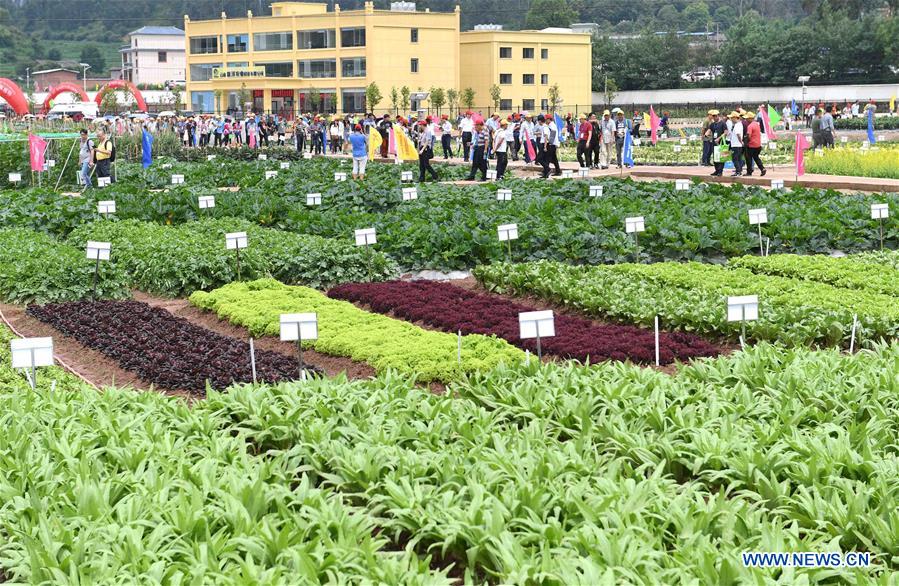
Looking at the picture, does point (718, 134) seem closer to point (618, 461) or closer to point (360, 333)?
point (360, 333)

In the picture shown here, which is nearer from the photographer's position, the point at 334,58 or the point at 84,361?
the point at 84,361

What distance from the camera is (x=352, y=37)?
275ft

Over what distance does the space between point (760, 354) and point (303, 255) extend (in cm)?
854

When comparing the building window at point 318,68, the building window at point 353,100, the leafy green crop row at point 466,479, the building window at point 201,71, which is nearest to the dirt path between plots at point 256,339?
the leafy green crop row at point 466,479

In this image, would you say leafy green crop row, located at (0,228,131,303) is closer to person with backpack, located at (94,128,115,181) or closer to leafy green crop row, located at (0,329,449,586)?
leafy green crop row, located at (0,329,449,586)

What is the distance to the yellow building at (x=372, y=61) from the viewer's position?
83250mm

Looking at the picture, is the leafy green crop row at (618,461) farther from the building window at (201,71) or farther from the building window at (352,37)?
the building window at (201,71)


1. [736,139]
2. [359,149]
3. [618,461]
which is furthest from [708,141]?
[618,461]

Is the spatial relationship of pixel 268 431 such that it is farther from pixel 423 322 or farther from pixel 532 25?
pixel 532 25

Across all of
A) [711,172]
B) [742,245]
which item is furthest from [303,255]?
[711,172]

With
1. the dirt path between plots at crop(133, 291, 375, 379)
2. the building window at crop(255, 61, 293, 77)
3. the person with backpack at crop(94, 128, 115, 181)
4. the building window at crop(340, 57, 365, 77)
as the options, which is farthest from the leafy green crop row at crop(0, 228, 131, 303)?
the building window at crop(255, 61, 293, 77)

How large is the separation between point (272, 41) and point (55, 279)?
246 ft

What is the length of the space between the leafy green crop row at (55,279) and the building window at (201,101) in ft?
252

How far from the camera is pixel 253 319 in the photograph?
14789mm
